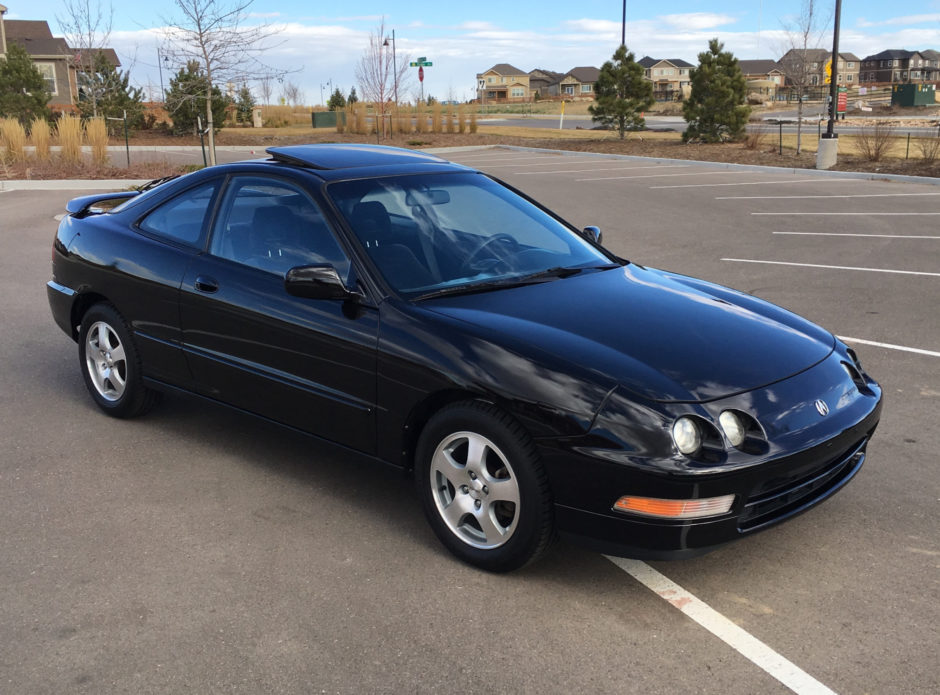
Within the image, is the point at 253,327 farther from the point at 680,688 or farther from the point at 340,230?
the point at 680,688

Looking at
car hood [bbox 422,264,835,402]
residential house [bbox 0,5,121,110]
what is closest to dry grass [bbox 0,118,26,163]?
car hood [bbox 422,264,835,402]

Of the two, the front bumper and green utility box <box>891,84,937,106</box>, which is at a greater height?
green utility box <box>891,84,937,106</box>

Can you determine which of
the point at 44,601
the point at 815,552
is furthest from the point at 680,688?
the point at 44,601

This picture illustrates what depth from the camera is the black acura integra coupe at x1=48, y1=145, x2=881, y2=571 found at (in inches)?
135

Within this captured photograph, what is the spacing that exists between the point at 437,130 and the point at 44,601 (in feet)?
134

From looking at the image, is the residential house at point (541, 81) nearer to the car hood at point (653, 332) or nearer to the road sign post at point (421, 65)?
the road sign post at point (421, 65)

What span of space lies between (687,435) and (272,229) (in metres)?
2.39

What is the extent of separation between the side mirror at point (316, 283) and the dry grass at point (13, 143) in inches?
934

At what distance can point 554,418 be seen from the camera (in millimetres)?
3484

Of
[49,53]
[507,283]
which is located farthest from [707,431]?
[49,53]

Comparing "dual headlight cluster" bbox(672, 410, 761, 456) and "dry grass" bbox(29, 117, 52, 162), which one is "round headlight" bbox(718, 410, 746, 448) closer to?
"dual headlight cluster" bbox(672, 410, 761, 456)

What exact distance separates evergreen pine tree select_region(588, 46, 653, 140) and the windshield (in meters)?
31.4

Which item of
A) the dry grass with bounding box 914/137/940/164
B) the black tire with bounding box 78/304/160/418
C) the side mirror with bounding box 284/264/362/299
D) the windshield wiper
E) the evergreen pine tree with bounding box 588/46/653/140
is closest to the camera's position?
the side mirror with bounding box 284/264/362/299

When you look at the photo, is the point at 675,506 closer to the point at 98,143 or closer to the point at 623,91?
the point at 98,143
